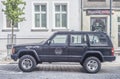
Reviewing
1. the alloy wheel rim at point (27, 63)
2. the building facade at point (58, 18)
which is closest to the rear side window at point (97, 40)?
the alloy wheel rim at point (27, 63)

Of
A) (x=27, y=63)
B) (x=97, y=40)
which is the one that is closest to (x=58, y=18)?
(x=97, y=40)

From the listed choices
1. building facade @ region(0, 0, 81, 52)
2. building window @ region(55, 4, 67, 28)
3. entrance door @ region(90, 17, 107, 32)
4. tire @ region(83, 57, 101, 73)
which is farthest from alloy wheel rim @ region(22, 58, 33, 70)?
entrance door @ region(90, 17, 107, 32)

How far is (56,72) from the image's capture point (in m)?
14.1

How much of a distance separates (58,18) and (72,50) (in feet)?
35.7

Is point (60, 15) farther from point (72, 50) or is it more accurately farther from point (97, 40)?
point (72, 50)

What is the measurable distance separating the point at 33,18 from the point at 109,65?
30.5ft

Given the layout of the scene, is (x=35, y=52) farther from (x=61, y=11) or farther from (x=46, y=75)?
(x=61, y=11)

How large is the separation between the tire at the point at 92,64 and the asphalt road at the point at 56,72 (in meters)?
0.24

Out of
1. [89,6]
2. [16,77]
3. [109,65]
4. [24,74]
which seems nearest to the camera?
[16,77]

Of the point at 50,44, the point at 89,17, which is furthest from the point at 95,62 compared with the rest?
the point at 89,17

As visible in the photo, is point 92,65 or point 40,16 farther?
point 40,16

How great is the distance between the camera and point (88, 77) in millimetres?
12891

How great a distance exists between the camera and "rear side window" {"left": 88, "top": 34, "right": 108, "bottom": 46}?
1398cm

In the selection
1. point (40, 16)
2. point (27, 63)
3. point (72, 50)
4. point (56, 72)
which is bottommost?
point (56, 72)
